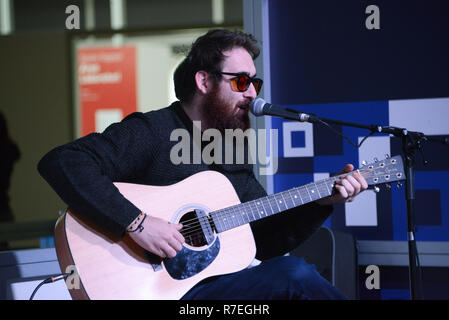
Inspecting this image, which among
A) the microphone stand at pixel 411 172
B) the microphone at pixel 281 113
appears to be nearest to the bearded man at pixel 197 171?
the microphone stand at pixel 411 172

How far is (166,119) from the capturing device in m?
2.48

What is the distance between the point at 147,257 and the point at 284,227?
713 millimetres

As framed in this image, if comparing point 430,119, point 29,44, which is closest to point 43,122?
point 29,44

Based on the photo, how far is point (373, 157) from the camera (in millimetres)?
3127

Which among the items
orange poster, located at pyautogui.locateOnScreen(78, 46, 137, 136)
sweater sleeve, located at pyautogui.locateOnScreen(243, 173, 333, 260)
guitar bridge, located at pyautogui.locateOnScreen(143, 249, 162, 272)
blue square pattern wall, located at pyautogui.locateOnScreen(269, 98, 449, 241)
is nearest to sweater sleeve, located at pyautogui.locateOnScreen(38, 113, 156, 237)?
guitar bridge, located at pyautogui.locateOnScreen(143, 249, 162, 272)

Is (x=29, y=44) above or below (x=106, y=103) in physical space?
above

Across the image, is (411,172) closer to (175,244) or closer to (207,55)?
(175,244)

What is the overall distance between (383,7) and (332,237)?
135cm

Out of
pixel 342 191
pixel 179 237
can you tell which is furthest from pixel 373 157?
pixel 179 237

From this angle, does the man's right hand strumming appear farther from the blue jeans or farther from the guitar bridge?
the blue jeans

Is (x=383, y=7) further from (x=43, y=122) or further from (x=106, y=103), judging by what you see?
(x=43, y=122)

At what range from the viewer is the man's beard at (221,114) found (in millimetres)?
2596

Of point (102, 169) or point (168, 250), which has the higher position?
point (102, 169)

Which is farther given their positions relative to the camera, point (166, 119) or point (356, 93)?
point (356, 93)
